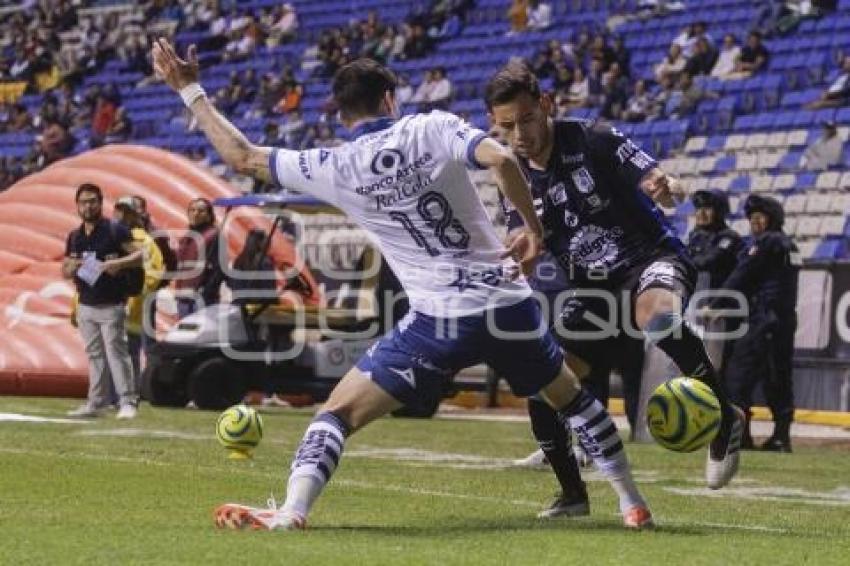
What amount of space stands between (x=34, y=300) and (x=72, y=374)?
163 cm

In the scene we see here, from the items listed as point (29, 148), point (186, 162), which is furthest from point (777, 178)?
point (29, 148)

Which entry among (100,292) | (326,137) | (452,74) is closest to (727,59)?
(452,74)

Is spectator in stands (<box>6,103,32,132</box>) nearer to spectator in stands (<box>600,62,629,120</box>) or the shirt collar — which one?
spectator in stands (<box>600,62,629,120</box>)

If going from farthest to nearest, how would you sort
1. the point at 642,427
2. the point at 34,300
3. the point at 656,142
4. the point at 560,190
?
1. the point at 656,142
2. the point at 34,300
3. the point at 642,427
4. the point at 560,190

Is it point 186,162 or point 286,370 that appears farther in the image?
point 186,162

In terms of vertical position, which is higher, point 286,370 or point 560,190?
point 560,190

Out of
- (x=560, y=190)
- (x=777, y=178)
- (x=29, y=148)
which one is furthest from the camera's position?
(x=29, y=148)

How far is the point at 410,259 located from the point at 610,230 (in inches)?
73.7

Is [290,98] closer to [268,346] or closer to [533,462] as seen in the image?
[268,346]

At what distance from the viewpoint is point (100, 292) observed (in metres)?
16.1

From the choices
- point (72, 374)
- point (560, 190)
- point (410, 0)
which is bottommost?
point (72, 374)

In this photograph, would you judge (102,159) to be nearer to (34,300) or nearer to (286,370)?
(34,300)

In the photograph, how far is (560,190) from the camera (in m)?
8.59

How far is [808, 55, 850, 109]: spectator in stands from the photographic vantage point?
77.3 ft
